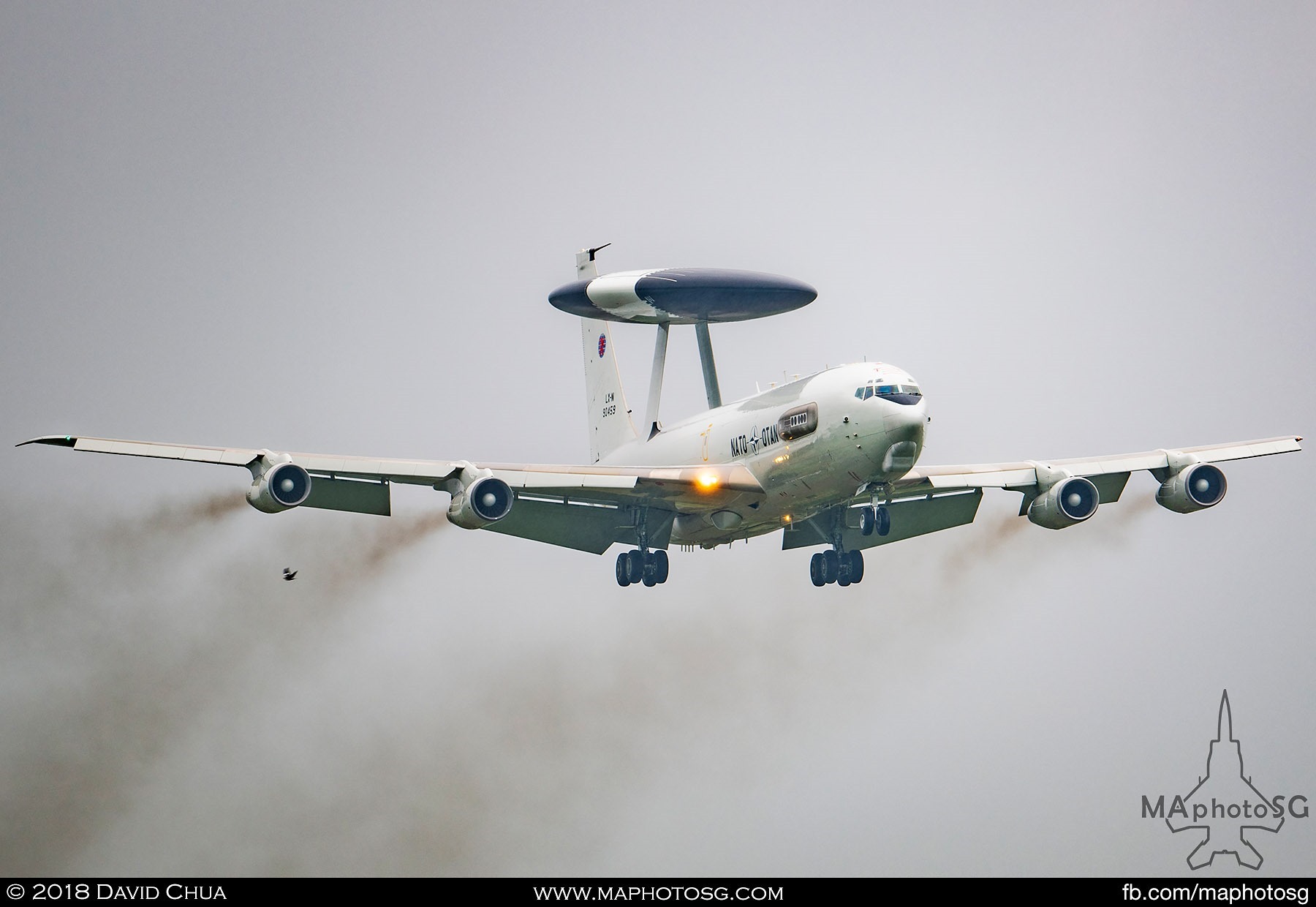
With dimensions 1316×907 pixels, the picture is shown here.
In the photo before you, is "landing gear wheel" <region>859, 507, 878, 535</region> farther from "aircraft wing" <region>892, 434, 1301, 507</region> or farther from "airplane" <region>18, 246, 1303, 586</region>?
"aircraft wing" <region>892, 434, 1301, 507</region>

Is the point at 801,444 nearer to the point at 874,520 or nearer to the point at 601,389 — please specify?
the point at 874,520

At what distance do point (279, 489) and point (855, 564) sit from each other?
2124 cm

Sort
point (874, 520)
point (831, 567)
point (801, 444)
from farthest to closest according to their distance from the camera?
point (831, 567) < point (801, 444) < point (874, 520)

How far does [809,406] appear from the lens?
2045 inches

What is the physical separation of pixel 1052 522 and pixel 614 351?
2422 centimetres

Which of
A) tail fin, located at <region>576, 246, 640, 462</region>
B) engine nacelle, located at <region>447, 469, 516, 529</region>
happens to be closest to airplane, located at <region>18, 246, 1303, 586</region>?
engine nacelle, located at <region>447, 469, 516, 529</region>

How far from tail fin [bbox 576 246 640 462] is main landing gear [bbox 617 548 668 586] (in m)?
8.11

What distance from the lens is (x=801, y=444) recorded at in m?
52.1

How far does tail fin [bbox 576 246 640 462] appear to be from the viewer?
6938cm

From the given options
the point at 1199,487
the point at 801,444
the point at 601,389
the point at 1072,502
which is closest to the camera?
the point at 801,444

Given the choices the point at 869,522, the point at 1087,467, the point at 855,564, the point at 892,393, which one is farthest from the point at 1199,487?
the point at 892,393

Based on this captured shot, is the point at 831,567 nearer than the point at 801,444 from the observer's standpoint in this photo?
No
